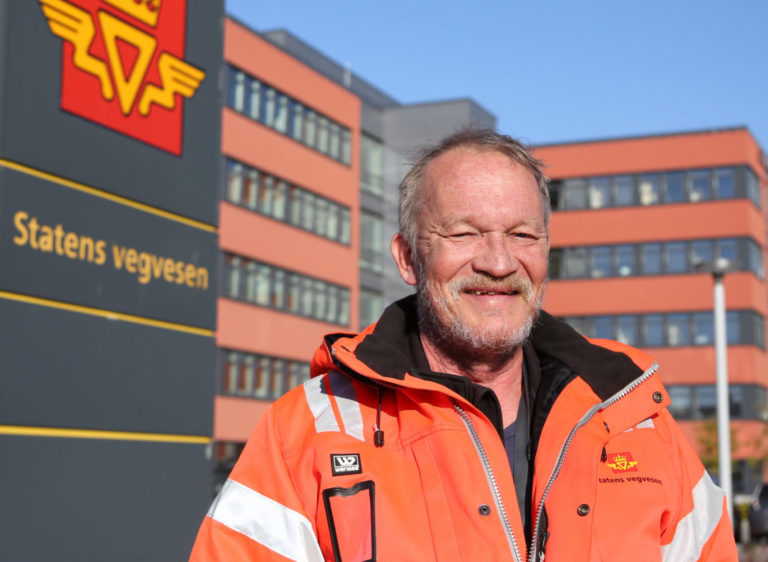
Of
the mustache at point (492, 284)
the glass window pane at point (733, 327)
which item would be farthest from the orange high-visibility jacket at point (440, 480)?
the glass window pane at point (733, 327)

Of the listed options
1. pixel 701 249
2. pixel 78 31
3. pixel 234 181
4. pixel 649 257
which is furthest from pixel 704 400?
pixel 78 31

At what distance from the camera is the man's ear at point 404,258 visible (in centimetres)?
330

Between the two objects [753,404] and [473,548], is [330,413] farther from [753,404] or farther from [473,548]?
[753,404]

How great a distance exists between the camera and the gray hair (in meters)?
3.20

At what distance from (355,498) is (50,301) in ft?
10.2

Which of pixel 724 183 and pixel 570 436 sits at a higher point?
pixel 724 183

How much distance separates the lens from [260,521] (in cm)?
279

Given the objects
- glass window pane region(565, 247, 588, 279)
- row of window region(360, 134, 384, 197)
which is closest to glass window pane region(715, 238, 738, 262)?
glass window pane region(565, 247, 588, 279)

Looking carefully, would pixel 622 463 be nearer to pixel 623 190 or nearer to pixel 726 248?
pixel 726 248

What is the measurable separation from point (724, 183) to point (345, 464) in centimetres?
4915

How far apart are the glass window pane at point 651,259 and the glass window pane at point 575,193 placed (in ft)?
11.6

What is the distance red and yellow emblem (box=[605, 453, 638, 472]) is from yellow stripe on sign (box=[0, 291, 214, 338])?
3.23 metres

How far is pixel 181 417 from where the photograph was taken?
6.21 m

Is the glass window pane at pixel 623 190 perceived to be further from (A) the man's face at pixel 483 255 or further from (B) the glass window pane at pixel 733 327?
(A) the man's face at pixel 483 255
